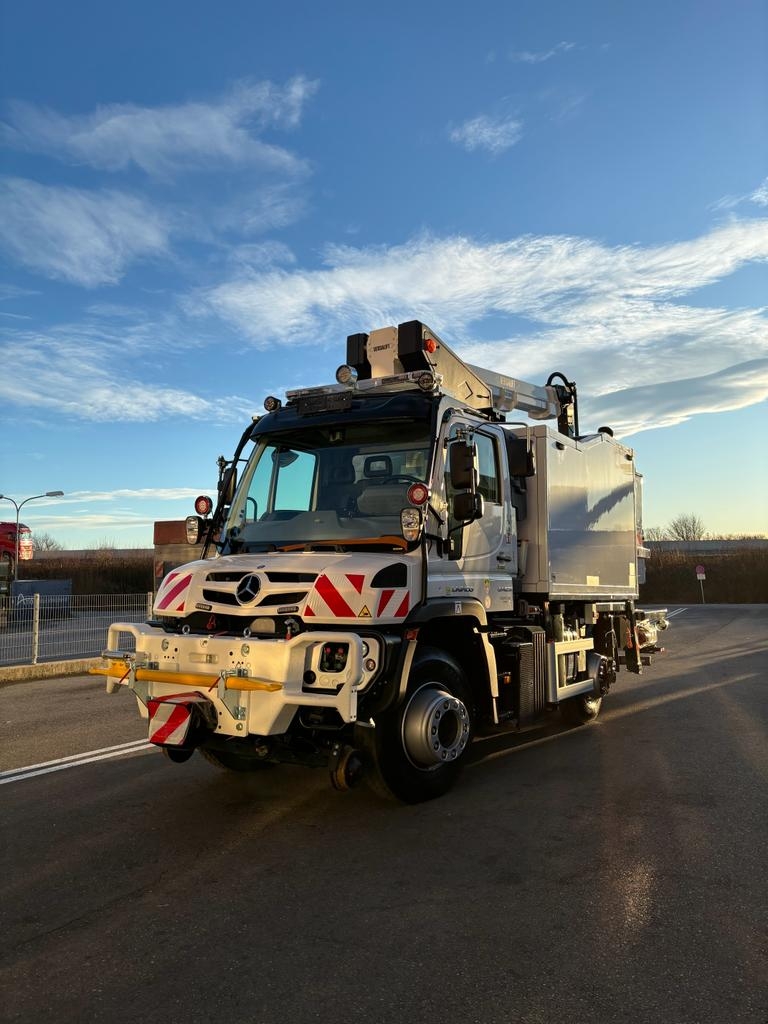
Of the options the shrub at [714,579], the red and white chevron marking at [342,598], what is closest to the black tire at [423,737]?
the red and white chevron marking at [342,598]

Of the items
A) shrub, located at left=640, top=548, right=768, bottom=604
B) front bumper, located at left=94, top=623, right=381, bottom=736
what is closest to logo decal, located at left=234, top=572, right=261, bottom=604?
front bumper, located at left=94, top=623, right=381, bottom=736

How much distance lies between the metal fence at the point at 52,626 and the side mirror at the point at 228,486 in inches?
269

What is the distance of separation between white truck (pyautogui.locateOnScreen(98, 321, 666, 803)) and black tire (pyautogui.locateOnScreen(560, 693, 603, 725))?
43 centimetres

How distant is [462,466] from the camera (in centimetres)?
561

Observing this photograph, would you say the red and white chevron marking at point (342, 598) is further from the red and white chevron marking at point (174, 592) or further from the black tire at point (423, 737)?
the red and white chevron marking at point (174, 592)

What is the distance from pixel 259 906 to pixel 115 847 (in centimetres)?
131

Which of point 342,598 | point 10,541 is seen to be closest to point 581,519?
point 342,598

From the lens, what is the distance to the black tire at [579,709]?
8.38 m

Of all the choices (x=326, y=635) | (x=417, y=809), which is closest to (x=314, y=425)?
(x=326, y=635)

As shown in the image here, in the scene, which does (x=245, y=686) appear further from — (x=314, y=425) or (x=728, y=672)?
(x=728, y=672)

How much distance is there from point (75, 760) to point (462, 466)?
442 cm

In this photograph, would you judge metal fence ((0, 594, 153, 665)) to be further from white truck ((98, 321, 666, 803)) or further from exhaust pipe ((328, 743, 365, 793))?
exhaust pipe ((328, 743, 365, 793))

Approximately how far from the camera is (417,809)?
208 inches

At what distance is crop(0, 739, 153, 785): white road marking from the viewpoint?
6.37 metres
